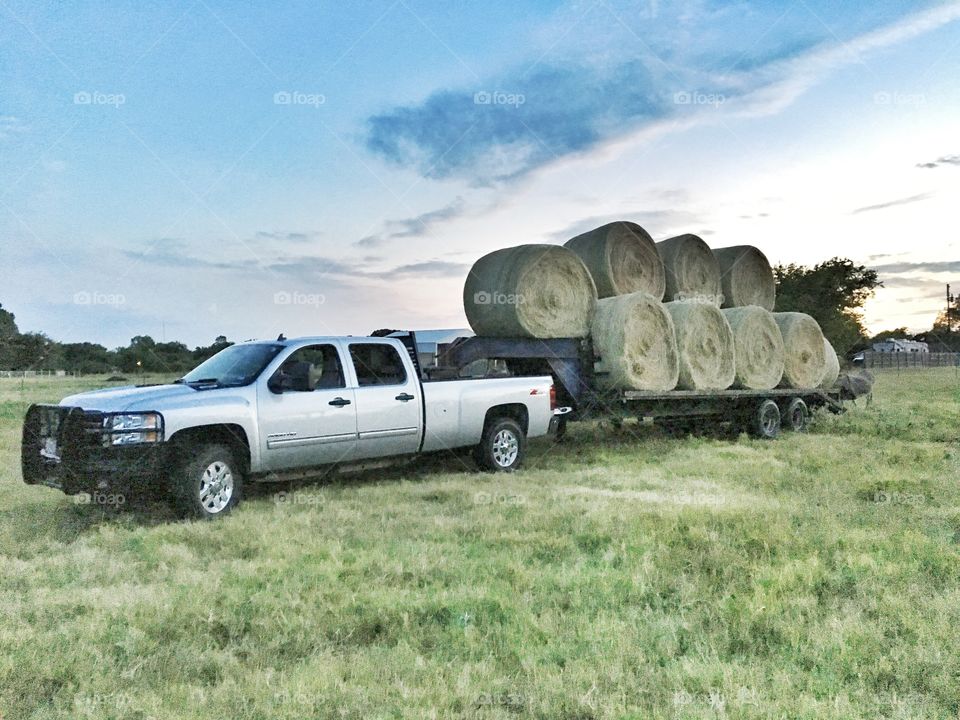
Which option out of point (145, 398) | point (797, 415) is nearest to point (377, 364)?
point (145, 398)

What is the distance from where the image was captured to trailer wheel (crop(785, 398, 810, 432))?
15.7 metres

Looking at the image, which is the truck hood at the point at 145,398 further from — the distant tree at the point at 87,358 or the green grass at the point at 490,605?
the distant tree at the point at 87,358

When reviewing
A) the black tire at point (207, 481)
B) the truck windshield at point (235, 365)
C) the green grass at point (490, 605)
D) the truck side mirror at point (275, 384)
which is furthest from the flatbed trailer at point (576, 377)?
the black tire at point (207, 481)

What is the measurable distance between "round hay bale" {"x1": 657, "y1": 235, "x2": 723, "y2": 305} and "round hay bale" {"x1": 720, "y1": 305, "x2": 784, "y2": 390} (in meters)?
0.56

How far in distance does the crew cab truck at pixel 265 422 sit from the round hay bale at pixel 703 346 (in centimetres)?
366

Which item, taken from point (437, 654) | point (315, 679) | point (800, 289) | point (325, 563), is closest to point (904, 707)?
point (437, 654)

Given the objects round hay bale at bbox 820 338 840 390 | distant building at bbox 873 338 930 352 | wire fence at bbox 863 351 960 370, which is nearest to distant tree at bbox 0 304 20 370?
round hay bale at bbox 820 338 840 390

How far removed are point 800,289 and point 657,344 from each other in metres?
25.2

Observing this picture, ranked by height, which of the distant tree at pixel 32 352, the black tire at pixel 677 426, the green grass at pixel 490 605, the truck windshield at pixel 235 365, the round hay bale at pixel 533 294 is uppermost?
the distant tree at pixel 32 352

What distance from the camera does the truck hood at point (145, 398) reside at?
23.5ft

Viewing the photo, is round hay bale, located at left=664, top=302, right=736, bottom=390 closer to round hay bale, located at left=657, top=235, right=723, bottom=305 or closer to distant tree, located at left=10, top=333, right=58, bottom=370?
round hay bale, located at left=657, top=235, right=723, bottom=305

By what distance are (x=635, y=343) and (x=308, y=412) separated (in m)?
5.70

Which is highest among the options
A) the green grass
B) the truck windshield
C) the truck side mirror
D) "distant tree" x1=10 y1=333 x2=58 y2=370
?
"distant tree" x1=10 y1=333 x2=58 y2=370

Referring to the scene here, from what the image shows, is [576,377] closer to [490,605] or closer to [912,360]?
[490,605]
